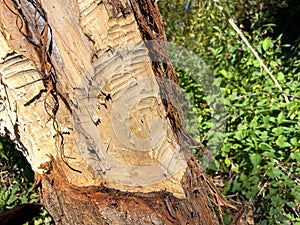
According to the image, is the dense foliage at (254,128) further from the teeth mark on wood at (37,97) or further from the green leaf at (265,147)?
the teeth mark on wood at (37,97)

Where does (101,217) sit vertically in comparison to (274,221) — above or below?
above

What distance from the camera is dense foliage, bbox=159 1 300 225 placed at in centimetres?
241

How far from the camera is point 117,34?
56.4 inches

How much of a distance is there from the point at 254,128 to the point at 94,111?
1485 millimetres

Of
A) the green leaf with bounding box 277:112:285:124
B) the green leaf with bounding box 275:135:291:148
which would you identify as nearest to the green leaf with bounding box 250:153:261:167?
the green leaf with bounding box 275:135:291:148

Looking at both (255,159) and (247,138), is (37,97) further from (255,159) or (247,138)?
(247,138)

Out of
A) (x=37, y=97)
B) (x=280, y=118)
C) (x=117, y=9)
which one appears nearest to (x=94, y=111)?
(x=37, y=97)

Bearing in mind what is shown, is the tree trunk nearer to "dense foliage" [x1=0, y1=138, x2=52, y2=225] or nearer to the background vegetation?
the background vegetation

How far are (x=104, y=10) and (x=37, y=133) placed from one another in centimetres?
47

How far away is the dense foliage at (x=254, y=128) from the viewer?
2.41 m

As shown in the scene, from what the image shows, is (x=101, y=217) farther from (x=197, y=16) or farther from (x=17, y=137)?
(x=197, y=16)

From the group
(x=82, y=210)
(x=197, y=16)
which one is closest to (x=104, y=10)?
(x=82, y=210)

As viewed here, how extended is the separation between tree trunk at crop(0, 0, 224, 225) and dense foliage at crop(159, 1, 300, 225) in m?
0.56

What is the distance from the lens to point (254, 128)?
2.69 m
